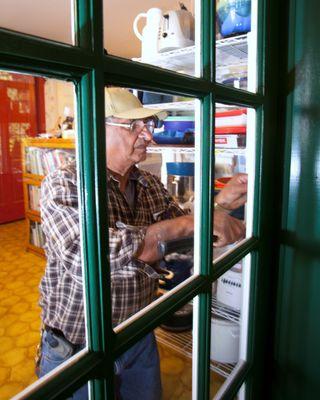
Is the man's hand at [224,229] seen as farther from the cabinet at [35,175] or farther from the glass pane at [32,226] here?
the cabinet at [35,175]

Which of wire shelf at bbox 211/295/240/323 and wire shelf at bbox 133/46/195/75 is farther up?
wire shelf at bbox 133/46/195/75

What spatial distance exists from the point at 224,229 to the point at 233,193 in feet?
0.94

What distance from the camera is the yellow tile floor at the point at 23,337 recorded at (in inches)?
72.4

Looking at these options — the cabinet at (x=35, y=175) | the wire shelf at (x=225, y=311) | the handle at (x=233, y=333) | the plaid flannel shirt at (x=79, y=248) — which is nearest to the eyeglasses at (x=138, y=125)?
the plaid flannel shirt at (x=79, y=248)

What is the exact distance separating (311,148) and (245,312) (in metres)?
0.45

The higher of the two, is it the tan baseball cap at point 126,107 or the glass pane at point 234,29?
the glass pane at point 234,29

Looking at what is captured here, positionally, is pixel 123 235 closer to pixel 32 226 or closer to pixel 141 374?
pixel 141 374

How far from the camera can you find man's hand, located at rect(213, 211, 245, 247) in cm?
71

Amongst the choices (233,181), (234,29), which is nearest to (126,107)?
(233,181)

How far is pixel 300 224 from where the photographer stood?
837 mm

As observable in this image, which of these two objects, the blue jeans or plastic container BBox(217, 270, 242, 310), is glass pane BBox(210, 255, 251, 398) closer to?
plastic container BBox(217, 270, 242, 310)

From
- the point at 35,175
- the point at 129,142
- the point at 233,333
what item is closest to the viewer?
the point at 129,142

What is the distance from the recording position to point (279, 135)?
84cm

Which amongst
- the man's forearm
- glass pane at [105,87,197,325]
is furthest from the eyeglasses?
the man's forearm
